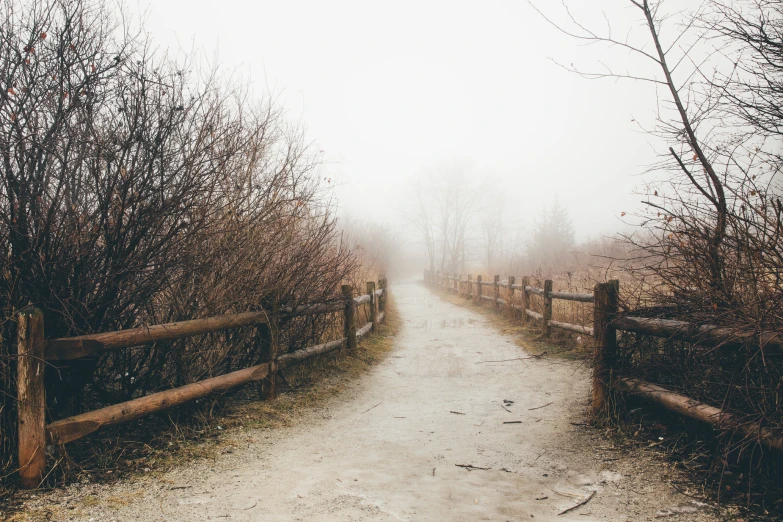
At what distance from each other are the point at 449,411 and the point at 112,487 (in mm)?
3263

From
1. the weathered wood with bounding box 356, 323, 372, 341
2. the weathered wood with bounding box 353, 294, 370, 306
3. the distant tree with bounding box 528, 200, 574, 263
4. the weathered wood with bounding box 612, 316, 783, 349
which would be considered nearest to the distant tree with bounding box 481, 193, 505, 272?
the distant tree with bounding box 528, 200, 574, 263

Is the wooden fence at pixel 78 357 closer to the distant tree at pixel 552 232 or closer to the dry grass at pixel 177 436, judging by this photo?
the dry grass at pixel 177 436

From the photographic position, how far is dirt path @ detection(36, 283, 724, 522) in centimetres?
274

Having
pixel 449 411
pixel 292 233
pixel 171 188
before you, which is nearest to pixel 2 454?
pixel 171 188

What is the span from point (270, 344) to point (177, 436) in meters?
1.31

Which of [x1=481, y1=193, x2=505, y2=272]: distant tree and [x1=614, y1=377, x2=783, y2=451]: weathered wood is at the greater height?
[x1=481, y1=193, x2=505, y2=272]: distant tree

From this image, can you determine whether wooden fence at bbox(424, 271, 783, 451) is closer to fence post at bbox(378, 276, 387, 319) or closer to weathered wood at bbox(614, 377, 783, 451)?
weathered wood at bbox(614, 377, 783, 451)

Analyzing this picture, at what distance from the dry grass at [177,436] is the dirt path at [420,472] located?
0.51 ft

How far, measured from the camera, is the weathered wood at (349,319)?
703 cm

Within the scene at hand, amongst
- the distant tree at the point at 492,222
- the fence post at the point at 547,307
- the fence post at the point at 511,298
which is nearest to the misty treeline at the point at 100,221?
the fence post at the point at 547,307

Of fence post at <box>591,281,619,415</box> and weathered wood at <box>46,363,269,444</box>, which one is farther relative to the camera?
fence post at <box>591,281,619,415</box>

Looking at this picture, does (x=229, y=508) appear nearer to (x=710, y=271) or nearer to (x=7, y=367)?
(x=7, y=367)

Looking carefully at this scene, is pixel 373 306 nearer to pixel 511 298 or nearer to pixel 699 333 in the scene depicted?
pixel 511 298

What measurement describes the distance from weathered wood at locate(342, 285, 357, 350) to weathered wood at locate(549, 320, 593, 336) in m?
3.56
